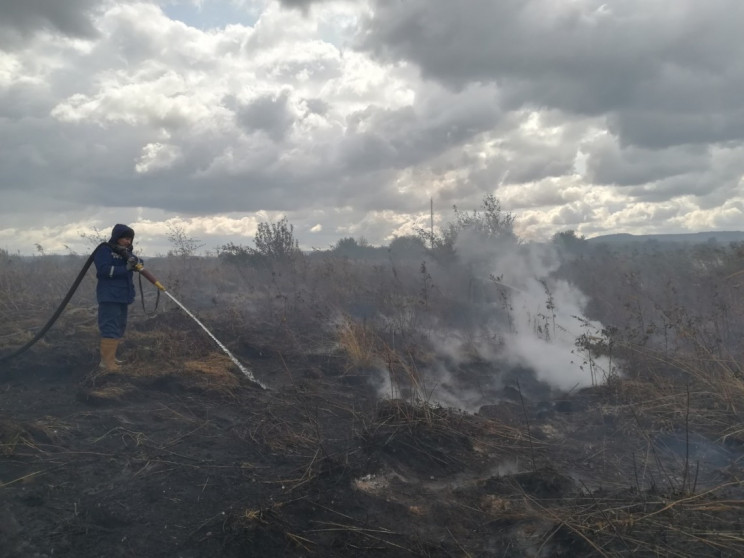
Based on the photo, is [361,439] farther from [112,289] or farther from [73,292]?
[73,292]

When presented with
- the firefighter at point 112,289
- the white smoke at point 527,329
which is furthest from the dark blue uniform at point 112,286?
the white smoke at point 527,329

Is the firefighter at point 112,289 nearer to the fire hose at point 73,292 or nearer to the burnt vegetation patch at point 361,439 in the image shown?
the fire hose at point 73,292

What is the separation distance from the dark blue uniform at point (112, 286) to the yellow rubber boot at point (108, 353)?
0.09 meters

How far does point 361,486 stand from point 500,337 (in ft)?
20.9

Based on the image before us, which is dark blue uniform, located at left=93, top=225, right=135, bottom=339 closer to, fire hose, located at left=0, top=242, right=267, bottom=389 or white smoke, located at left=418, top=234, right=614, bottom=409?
fire hose, located at left=0, top=242, right=267, bottom=389

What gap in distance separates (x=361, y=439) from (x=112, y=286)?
4.01m

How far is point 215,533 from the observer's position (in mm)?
3307

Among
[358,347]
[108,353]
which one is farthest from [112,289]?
[358,347]

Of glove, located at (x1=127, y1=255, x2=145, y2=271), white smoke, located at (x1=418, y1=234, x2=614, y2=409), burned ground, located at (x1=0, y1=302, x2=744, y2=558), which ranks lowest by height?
burned ground, located at (x1=0, y1=302, x2=744, y2=558)

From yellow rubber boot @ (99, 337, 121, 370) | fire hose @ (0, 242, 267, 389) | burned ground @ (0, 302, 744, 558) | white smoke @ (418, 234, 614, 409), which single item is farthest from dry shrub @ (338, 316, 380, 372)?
yellow rubber boot @ (99, 337, 121, 370)

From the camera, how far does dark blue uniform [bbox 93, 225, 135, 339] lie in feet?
21.0

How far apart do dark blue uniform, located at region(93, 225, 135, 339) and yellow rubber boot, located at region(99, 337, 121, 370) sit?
86 mm

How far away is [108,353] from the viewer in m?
6.50

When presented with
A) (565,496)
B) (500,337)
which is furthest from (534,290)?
(565,496)
